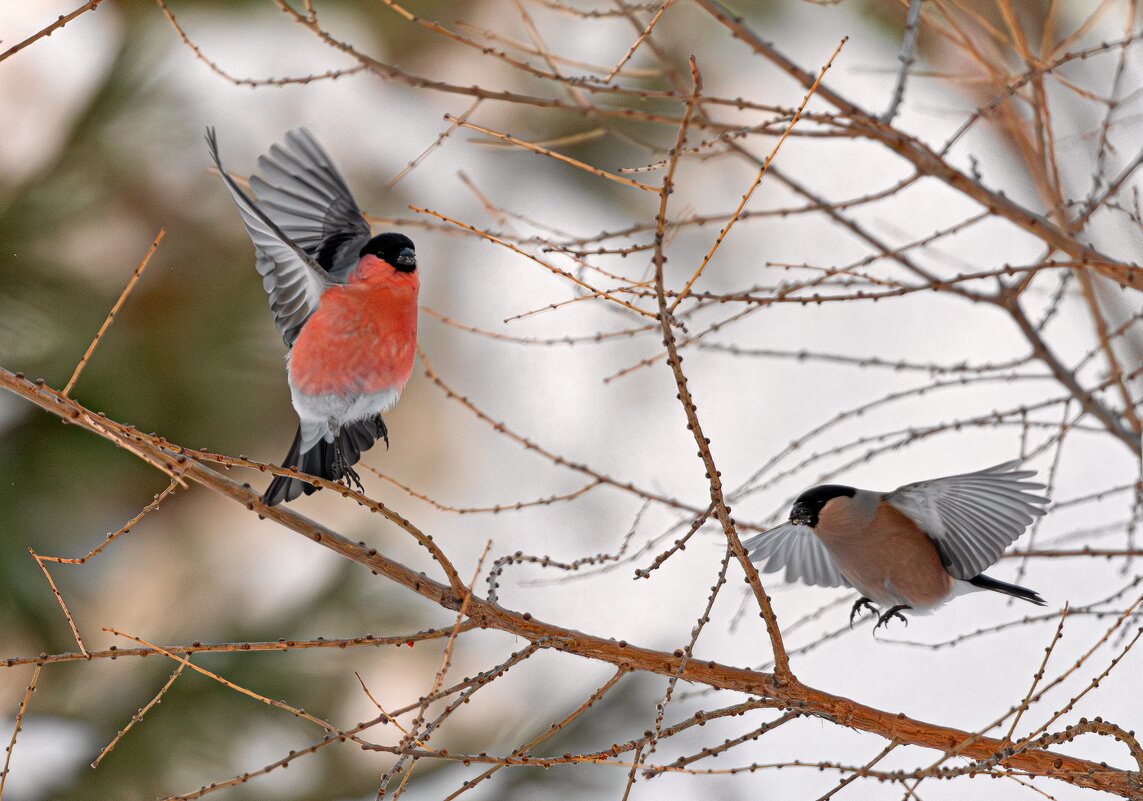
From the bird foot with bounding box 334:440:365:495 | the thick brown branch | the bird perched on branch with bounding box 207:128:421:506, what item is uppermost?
the bird perched on branch with bounding box 207:128:421:506

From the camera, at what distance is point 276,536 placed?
9.48ft

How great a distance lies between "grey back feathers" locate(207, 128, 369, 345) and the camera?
3.33 feet

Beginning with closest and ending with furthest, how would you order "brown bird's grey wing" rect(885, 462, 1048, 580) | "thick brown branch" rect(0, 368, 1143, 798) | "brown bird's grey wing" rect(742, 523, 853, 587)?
"thick brown branch" rect(0, 368, 1143, 798) < "brown bird's grey wing" rect(885, 462, 1048, 580) < "brown bird's grey wing" rect(742, 523, 853, 587)

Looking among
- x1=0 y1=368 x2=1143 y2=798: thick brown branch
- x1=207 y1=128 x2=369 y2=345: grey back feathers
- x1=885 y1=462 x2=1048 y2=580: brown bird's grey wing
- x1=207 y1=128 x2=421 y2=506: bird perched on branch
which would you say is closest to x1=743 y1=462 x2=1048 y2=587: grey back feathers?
x1=885 y1=462 x2=1048 y2=580: brown bird's grey wing

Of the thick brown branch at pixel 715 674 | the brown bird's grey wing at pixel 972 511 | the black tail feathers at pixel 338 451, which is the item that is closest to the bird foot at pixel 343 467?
the black tail feathers at pixel 338 451

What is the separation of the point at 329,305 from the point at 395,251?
0.28 ft

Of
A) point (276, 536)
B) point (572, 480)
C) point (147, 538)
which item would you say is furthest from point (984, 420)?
point (276, 536)

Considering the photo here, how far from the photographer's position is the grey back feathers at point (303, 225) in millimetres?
1014

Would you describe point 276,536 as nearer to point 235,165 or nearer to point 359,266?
point 235,165

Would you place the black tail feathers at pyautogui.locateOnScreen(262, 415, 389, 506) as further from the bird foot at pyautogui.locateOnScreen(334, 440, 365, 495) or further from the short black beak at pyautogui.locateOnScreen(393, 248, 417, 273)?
the short black beak at pyautogui.locateOnScreen(393, 248, 417, 273)

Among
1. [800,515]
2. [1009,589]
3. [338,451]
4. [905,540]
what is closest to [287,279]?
[338,451]

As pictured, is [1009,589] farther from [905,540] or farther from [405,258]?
[405,258]

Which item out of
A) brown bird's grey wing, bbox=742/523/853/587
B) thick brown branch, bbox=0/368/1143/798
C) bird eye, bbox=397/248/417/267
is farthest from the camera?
brown bird's grey wing, bbox=742/523/853/587

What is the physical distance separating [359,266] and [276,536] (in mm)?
2031
